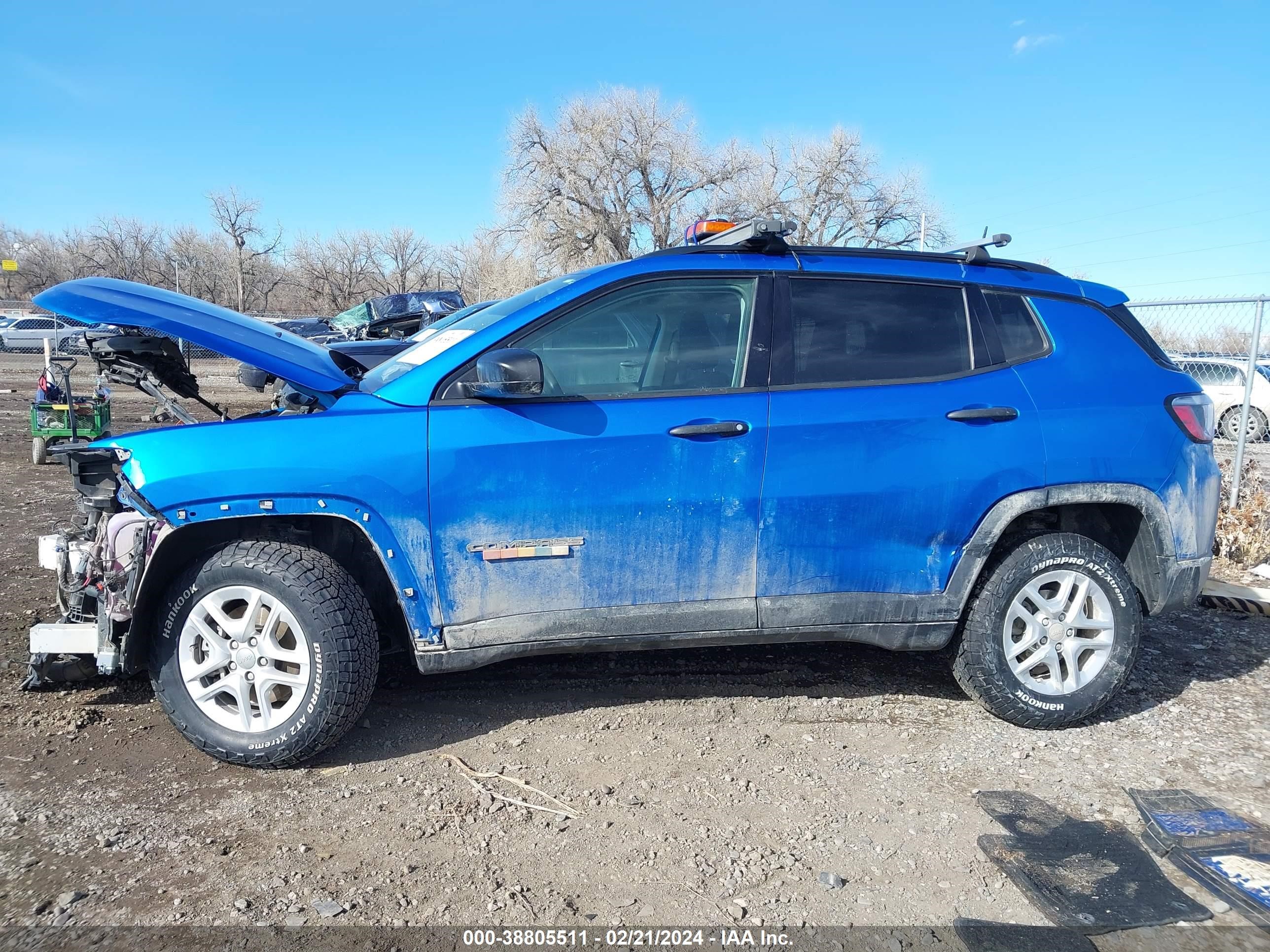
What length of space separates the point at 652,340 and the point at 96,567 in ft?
7.79

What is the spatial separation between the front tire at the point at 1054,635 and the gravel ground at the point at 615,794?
17 centimetres

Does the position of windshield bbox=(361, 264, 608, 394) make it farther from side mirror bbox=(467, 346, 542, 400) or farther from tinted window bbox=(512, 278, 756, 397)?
side mirror bbox=(467, 346, 542, 400)

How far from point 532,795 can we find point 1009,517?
2174mm

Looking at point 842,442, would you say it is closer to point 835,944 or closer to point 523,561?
point 523,561

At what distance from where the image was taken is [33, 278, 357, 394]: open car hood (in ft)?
10.8

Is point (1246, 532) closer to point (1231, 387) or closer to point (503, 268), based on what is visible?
point (1231, 387)

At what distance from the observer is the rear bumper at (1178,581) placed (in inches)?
147

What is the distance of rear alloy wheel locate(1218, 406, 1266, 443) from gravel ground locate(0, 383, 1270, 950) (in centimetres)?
459

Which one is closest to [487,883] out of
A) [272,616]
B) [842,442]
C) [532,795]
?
[532,795]

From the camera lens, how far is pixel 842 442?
11.1 feet

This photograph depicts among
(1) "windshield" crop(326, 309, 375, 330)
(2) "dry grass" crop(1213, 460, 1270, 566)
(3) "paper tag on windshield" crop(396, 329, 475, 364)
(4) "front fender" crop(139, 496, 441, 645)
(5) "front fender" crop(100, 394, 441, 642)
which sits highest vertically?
(1) "windshield" crop(326, 309, 375, 330)

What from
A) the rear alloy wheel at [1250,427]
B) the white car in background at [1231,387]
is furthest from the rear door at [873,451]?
the rear alloy wheel at [1250,427]

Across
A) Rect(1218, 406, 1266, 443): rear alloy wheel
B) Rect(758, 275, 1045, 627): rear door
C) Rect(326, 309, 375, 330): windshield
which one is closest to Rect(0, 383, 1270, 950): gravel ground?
Rect(758, 275, 1045, 627): rear door

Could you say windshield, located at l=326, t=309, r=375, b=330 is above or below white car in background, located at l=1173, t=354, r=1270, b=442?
above
